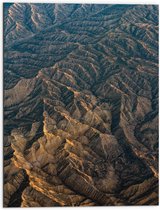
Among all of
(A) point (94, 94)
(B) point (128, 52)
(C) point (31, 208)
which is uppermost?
(B) point (128, 52)

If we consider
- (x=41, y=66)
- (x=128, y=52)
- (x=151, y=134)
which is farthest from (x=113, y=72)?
(x=151, y=134)

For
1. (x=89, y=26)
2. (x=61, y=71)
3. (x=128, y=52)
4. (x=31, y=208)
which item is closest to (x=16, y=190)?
(x=31, y=208)

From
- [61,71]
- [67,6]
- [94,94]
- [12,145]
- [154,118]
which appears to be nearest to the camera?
[12,145]

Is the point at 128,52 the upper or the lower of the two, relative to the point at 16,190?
upper

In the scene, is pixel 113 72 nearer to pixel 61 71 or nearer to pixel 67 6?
pixel 61 71

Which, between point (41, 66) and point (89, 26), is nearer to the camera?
point (41, 66)

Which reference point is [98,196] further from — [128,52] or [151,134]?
[128,52]

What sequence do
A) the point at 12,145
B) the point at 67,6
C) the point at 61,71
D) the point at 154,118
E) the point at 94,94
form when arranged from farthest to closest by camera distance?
the point at 67,6
the point at 61,71
the point at 94,94
the point at 154,118
the point at 12,145
